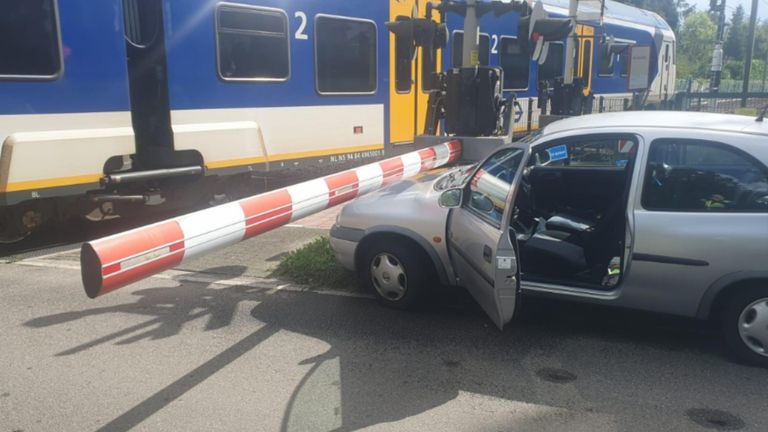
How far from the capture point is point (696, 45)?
275ft

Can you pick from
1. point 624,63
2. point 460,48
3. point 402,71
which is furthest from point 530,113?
point 624,63

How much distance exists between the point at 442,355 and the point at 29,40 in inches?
202

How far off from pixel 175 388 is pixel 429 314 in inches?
78.7

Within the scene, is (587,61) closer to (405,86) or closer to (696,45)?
(405,86)

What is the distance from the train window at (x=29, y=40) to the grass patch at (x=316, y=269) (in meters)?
3.11

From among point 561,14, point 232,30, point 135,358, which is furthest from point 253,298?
point 561,14

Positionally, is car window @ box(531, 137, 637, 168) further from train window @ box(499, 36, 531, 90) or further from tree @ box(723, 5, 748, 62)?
tree @ box(723, 5, 748, 62)

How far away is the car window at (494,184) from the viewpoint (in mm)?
4055

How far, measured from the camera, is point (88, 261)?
3.29 meters

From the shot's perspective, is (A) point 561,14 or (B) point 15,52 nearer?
(B) point 15,52

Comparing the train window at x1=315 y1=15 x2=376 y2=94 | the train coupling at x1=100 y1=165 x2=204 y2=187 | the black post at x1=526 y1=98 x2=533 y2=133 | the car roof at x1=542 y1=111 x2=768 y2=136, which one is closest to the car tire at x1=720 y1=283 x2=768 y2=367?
the car roof at x1=542 y1=111 x2=768 y2=136

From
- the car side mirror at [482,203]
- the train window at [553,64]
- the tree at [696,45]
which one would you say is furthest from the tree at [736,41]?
the car side mirror at [482,203]

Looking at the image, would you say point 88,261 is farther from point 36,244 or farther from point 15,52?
point 36,244

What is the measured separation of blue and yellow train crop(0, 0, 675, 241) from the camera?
21.3ft
